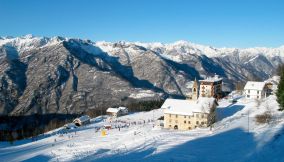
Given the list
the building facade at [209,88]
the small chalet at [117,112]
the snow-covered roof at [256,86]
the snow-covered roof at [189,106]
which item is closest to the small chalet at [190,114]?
the snow-covered roof at [189,106]

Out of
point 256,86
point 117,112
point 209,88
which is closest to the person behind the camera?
point 256,86

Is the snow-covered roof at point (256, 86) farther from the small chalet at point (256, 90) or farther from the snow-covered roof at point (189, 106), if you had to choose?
the snow-covered roof at point (189, 106)

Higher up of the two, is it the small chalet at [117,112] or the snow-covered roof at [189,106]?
the snow-covered roof at [189,106]


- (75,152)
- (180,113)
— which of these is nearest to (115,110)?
(180,113)

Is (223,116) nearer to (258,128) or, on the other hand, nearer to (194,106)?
(194,106)

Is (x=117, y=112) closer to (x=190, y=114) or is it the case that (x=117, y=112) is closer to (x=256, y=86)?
(x=256, y=86)

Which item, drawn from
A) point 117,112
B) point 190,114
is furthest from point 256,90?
point 117,112

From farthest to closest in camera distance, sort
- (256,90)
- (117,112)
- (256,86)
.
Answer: (117,112) < (256,86) < (256,90)

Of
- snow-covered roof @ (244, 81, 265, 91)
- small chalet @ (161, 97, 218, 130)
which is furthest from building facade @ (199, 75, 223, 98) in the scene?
small chalet @ (161, 97, 218, 130)
